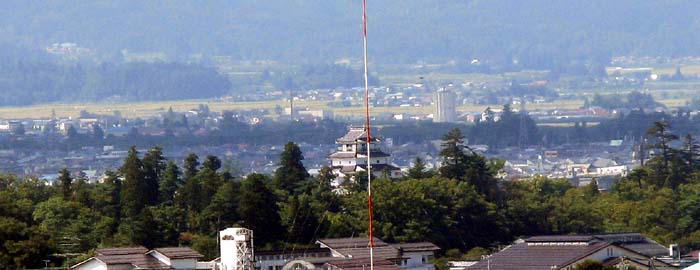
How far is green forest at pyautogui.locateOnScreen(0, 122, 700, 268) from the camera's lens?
120ft

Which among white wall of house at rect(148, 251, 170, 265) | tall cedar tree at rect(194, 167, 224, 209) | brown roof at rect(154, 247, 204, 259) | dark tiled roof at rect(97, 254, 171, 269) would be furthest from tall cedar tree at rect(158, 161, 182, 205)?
dark tiled roof at rect(97, 254, 171, 269)

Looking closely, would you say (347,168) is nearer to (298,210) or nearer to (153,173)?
(153,173)

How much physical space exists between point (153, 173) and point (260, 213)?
7.05 meters

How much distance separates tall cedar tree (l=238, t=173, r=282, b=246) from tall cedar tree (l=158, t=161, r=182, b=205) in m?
5.00

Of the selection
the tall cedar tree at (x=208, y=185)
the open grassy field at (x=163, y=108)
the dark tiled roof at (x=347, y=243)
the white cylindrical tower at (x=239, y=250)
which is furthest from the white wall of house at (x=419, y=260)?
the open grassy field at (x=163, y=108)

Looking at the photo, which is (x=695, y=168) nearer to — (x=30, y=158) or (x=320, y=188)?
(x=320, y=188)

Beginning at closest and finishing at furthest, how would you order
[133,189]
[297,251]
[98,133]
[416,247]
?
[297,251] → [416,247] → [133,189] → [98,133]

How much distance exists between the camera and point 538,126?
145 m

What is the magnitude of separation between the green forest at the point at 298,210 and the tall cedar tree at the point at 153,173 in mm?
38

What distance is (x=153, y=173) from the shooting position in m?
44.0

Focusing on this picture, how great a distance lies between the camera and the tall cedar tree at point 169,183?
4328 cm

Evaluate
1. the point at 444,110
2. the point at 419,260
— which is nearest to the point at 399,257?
the point at 419,260

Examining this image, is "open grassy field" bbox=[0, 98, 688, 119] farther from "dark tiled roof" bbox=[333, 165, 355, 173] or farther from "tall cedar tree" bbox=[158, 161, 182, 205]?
"tall cedar tree" bbox=[158, 161, 182, 205]

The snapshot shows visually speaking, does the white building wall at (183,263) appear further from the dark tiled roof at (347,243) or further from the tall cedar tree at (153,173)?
the tall cedar tree at (153,173)
